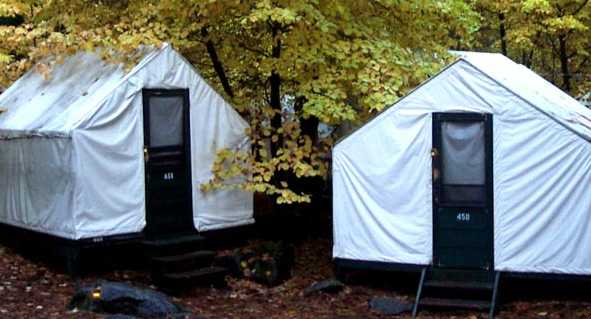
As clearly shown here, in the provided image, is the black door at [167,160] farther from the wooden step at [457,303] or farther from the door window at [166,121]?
the wooden step at [457,303]

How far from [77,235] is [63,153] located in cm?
109

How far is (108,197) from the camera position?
10711mm

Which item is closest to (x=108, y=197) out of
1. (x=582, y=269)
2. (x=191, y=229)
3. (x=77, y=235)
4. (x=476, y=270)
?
(x=77, y=235)

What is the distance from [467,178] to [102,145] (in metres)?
4.69

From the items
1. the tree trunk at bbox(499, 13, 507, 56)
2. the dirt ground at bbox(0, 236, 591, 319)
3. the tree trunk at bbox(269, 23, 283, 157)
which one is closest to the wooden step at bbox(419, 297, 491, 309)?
the dirt ground at bbox(0, 236, 591, 319)

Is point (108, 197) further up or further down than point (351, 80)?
further down

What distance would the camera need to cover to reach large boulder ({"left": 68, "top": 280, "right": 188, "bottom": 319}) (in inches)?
353

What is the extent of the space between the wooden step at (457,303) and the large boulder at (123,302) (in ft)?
9.49

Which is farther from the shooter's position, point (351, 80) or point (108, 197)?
point (351, 80)

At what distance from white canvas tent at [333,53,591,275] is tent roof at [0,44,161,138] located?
3.24m

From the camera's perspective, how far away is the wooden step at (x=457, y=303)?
9.58m

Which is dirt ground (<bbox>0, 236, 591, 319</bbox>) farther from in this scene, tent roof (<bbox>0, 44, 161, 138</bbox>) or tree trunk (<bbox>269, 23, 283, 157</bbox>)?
tree trunk (<bbox>269, 23, 283, 157</bbox>)

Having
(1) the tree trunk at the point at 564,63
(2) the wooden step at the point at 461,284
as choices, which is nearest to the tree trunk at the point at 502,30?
(1) the tree trunk at the point at 564,63

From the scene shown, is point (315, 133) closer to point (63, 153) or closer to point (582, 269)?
point (63, 153)
